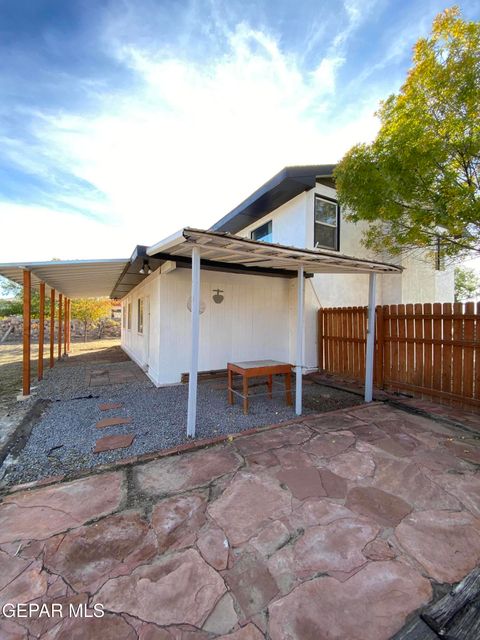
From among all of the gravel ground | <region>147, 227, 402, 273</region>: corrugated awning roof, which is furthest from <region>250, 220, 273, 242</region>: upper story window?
the gravel ground

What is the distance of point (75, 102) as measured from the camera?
5570 mm

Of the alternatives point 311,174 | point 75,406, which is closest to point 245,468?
point 75,406

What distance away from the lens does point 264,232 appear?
8.93m

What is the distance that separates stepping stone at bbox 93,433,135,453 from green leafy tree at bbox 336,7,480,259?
5.52 metres

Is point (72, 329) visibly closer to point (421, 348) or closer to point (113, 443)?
point (113, 443)

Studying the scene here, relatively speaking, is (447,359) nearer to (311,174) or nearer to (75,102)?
(311,174)

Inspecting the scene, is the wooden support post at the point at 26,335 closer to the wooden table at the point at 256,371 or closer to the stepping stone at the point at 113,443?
the stepping stone at the point at 113,443

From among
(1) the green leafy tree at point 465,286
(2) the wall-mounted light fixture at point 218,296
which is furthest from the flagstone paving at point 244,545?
(1) the green leafy tree at point 465,286

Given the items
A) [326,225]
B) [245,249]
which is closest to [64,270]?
[245,249]

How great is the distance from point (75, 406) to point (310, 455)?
411cm

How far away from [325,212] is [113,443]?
285 inches

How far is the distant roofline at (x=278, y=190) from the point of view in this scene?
21.2ft

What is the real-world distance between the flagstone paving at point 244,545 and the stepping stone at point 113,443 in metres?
0.53

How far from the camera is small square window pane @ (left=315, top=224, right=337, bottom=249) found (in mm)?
7406
